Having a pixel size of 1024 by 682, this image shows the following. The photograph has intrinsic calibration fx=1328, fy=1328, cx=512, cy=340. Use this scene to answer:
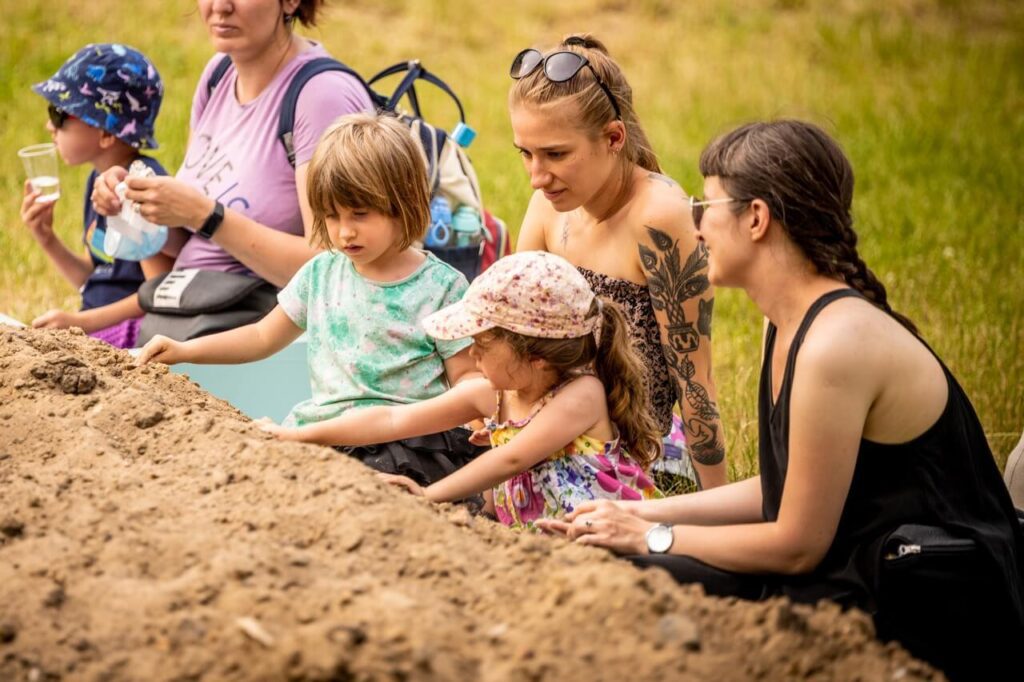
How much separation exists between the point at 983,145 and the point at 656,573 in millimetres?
8765

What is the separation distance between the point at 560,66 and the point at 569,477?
1.24 meters

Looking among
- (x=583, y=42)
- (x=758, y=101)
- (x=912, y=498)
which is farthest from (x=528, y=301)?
(x=758, y=101)

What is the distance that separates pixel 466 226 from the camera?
478 cm

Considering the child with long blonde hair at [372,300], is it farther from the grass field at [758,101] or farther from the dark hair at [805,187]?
the grass field at [758,101]

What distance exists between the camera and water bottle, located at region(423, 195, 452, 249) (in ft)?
15.3

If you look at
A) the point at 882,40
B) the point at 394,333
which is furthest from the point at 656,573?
the point at 882,40

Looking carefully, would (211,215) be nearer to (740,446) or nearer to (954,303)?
(740,446)

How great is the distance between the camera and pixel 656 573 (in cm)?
270

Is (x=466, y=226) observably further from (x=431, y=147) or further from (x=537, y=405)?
(x=537, y=405)

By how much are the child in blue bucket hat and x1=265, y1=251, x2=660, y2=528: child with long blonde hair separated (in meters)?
1.81

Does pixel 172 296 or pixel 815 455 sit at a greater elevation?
pixel 815 455

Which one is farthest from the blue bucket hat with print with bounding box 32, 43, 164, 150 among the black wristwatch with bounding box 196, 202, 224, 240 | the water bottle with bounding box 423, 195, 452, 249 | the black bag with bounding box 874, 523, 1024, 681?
the black bag with bounding box 874, 523, 1024, 681

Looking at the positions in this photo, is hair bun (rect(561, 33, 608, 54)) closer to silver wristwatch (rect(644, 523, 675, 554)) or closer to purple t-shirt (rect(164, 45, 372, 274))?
purple t-shirt (rect(164, 45, 372, 274))

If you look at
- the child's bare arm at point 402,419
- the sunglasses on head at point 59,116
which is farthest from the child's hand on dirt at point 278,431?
the sunglasses on head at point 59,116
